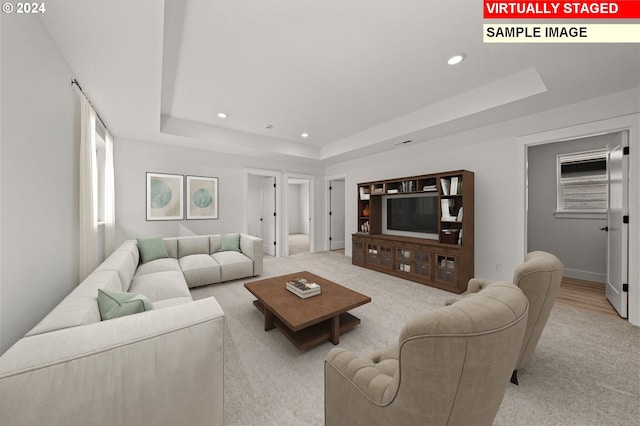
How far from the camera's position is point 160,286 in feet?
7.66

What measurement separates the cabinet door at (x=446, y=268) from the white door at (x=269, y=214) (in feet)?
→ 12.6

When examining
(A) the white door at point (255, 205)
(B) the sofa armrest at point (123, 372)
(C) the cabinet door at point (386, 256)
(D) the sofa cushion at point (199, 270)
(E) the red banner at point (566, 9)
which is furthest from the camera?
(A) the white door at point (255, 205)

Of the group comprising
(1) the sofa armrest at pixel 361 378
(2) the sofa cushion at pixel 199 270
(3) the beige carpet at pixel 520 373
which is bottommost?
(3) the beige carpet at pixel 520 373

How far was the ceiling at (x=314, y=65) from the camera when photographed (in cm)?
171

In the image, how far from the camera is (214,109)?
3.51 meters

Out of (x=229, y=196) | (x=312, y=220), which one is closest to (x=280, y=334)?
(x=229, y=196)

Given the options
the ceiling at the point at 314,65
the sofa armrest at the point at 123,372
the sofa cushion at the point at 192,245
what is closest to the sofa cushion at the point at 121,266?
the sofa cushion at the point at 192,245

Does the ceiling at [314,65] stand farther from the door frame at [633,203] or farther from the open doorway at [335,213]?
the open doorway at [335,213]

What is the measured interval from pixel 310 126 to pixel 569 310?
14.5 feet

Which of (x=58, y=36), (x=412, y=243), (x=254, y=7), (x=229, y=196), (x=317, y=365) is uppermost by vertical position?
(x=254, y=7)

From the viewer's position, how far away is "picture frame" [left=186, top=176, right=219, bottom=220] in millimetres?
4594

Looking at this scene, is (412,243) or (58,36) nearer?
(58,36)

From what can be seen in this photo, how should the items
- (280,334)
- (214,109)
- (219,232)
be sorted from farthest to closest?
1. (219,232)
2. (214,109)
3. (280,334)

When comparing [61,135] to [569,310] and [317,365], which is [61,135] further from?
[569,310]
